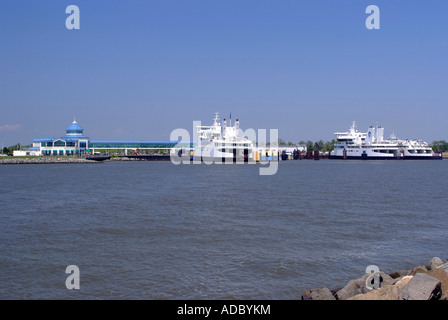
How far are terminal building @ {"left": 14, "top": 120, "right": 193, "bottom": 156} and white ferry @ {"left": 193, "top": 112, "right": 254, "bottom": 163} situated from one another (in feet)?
121

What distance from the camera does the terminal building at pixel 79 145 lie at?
4803 inches

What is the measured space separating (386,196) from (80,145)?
11130cm

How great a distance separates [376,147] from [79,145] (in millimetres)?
85595

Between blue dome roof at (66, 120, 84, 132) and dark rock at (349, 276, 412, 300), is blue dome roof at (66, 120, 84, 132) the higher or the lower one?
the higher one

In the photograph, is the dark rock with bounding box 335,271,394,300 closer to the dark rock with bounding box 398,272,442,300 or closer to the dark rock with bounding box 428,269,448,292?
the dark rock with bounding box 428,269,448,292

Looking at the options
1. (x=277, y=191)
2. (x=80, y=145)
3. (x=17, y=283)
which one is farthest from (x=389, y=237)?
(x=80, y=145)

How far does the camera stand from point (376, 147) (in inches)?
4828

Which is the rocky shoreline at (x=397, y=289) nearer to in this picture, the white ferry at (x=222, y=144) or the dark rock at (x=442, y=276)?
the dark rock at (x=442, y=276)

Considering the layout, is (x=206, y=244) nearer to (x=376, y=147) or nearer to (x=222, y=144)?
(x=222, y=144)

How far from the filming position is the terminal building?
122000 mm

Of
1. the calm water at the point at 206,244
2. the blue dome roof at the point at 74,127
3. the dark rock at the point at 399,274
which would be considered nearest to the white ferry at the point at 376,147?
the blue dome roof at the point at 74,127

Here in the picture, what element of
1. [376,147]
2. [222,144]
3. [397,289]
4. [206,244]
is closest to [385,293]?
[397,289]

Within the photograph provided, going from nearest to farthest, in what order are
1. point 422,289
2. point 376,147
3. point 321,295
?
point 422,289
point 321,295
point 376,147

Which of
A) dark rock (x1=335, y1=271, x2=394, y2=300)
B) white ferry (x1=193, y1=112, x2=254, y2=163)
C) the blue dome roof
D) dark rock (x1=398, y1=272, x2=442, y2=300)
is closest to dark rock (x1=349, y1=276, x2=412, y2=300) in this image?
dark rock (x1=335, y1=271, x2=394, y2=300)
